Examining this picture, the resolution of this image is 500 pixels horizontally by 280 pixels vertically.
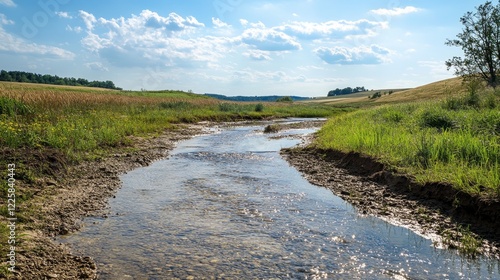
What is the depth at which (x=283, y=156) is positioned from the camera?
16.0m

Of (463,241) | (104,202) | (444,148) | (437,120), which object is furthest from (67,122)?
(437,120)

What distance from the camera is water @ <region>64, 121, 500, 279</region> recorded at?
5.18m

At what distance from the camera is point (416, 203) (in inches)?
322

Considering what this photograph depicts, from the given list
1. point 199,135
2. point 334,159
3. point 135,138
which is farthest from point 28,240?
point 199,135

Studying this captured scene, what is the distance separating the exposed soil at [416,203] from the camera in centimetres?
653

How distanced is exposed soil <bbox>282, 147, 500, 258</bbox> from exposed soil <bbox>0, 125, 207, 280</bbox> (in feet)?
18.5

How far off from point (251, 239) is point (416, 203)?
161 inches

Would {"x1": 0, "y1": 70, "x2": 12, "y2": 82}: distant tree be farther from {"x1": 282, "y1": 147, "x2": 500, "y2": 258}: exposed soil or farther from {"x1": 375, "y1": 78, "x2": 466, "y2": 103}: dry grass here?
{"x1": 282, "y1": 147, "x2": 500, "y2": 258}: exposed soil

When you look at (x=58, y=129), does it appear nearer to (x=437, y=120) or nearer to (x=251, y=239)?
(x=251, y=239)

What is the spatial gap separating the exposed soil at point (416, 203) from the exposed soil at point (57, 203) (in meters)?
5.65

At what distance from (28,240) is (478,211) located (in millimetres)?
7698

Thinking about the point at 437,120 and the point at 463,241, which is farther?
the point at 437,120

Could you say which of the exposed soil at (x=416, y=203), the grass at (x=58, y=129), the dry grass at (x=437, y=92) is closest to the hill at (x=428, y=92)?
the dry grass at (x=437, y=92)

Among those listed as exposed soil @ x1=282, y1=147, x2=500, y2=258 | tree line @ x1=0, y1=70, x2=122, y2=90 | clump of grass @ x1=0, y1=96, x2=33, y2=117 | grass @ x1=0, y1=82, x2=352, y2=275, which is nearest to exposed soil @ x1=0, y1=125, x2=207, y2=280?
grass @ x1=0, y1=82, x2=352, y2=275
